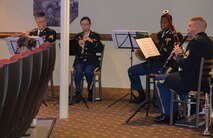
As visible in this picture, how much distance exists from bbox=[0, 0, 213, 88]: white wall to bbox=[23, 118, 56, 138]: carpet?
9.01 ft

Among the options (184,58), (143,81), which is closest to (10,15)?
(143,81)

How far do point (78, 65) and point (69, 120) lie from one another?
1674 millimetres

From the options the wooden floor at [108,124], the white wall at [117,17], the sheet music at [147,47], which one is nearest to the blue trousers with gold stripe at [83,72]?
the wooden floor at [108,124]

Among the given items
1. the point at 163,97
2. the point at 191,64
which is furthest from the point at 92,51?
the point at 191,64

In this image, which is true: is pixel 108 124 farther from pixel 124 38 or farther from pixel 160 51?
pixel 160 51

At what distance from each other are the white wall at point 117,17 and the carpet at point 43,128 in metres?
2.75

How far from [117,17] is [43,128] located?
11.4ft

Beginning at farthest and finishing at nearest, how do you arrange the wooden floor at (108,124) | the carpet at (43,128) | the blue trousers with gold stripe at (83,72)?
the blue trousers with gold stripe at (83,72)
the wooden floor at (108,124)
the carpet at (43,128)

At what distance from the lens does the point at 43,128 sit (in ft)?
17.1

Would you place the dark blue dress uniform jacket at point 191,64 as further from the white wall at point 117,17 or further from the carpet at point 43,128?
the white wall at point 117,17

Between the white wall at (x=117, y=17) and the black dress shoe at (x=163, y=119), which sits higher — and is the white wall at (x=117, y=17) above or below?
above

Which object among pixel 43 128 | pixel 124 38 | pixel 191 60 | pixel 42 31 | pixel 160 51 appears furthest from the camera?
pixel 42 31

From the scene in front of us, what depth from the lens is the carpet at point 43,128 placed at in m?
4.92

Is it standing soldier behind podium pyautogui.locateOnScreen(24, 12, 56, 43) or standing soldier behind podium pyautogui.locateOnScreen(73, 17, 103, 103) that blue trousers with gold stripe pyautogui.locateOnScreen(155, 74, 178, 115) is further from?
standing soldier behind podium pyautogui.locateOnScreen(24, 12, 56, 43)
